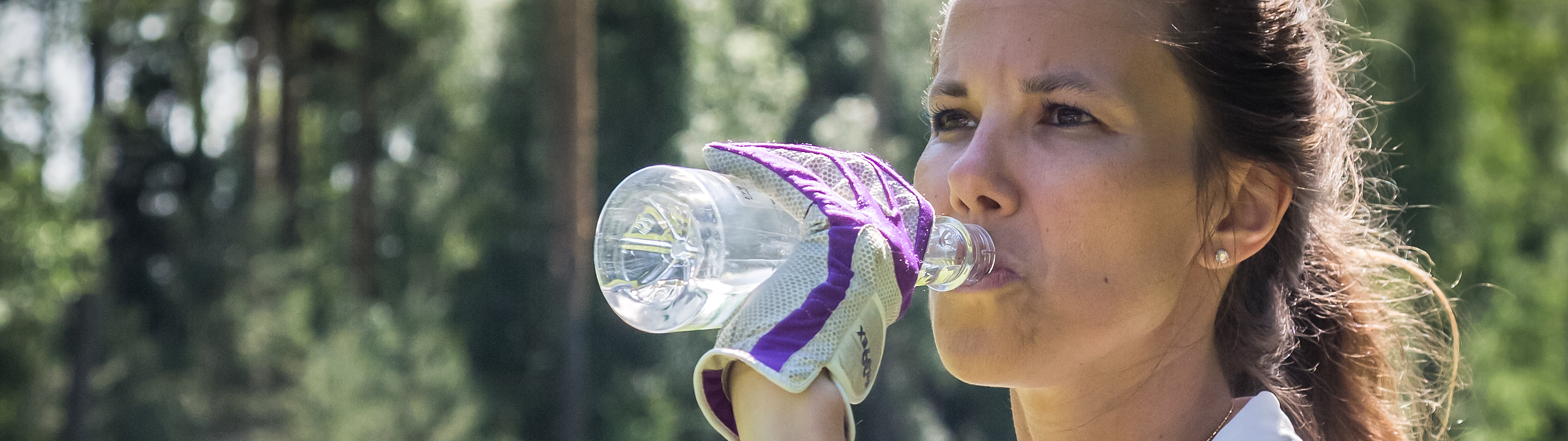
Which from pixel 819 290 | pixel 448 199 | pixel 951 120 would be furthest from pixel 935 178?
pixel 448 199

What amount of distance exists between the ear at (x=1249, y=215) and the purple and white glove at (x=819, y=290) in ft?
1.64

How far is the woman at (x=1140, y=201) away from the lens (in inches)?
56.6

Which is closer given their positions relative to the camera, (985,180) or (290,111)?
(985,180)

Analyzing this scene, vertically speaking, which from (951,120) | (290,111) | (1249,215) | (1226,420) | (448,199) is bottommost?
(448,199)

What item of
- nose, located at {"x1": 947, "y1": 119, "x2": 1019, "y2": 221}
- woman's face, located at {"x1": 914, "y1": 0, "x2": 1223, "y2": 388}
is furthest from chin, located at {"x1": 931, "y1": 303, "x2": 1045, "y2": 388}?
nose, located at {"x1": 947, "y1": 119, "x2": 1019, "y2": 221}

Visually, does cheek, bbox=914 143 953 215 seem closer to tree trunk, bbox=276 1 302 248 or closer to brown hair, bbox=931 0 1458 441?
brown hair, bbox=931 0 1458 441

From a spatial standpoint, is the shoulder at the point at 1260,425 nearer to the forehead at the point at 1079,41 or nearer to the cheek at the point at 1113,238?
the cheek at the point at 1113,238

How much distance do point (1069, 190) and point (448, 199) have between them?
1313 centimetres

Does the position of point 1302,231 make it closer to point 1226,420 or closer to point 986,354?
point 1226,420

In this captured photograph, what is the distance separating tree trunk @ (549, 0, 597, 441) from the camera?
10.3 m

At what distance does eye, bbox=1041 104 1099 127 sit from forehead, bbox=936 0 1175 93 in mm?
42

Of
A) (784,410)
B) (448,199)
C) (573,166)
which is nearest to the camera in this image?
(784,410)

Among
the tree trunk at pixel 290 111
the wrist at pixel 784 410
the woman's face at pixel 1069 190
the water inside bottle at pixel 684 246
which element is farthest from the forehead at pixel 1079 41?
the tree trunk at pixel 290 111

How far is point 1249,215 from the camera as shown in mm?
1555
